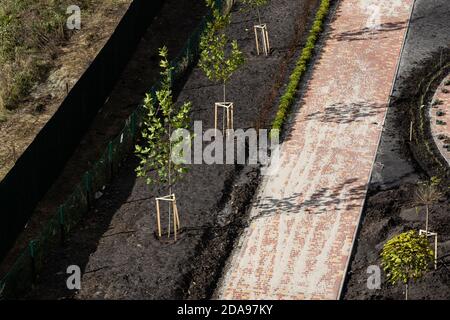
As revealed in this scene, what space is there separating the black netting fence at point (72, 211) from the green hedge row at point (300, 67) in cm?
474

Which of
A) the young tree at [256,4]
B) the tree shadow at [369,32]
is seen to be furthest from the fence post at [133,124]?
the tree shadow at [369,32]

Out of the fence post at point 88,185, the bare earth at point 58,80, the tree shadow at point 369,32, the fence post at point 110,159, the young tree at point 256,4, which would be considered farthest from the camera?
the tree shadow at point 369,32

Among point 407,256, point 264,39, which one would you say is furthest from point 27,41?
point 407,256

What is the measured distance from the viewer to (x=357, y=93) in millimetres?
40312

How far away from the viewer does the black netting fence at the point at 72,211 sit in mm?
30266

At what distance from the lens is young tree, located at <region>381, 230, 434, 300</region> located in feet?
93.2

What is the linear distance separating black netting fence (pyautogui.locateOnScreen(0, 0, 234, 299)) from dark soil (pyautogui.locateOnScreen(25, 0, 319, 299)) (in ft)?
1.06

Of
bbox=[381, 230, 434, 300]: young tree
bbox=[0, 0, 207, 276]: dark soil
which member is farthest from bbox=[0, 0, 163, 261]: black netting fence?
bbox=[381, 230, 434, 300]: young tree

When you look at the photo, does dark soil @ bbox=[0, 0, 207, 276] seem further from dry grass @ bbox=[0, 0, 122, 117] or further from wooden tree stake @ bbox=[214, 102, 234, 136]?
wooden tree stake @ bbox=[214, 102, 234, 136]

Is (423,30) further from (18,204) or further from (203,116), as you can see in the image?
(18,204)

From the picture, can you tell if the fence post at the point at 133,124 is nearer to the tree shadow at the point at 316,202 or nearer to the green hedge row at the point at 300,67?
the green hedge row at the point at 300,67

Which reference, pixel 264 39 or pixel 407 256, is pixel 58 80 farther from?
pixel 407 256
